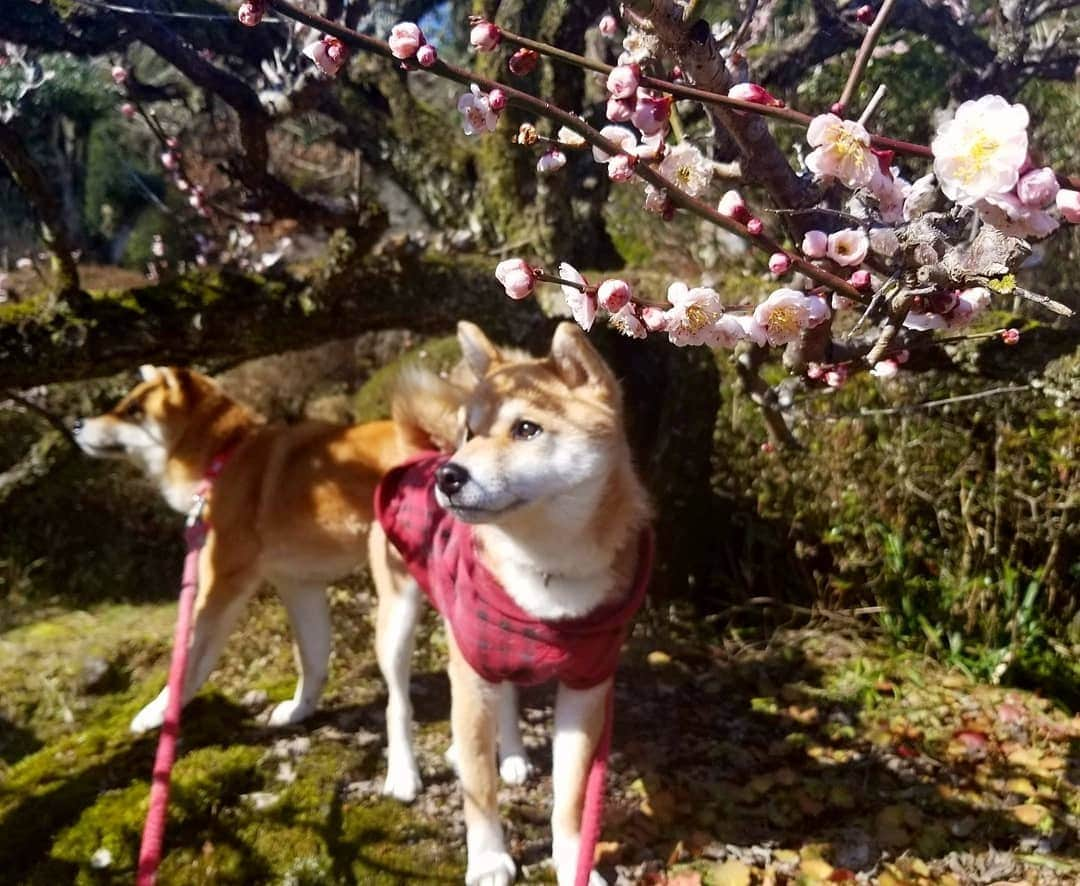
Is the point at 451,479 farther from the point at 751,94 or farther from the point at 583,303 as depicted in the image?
the point at 751,94

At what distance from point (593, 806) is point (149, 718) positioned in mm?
2116

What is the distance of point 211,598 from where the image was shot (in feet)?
12.1

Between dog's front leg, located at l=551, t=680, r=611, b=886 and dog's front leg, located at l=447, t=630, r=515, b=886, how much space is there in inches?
7.4

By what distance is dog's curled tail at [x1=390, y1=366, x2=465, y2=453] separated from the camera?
330 cm

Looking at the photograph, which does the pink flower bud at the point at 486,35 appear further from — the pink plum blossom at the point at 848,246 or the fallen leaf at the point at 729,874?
the fallen leaf at the point at 729,874

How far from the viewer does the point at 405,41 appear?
1355 mm

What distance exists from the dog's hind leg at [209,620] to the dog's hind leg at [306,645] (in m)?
0.25

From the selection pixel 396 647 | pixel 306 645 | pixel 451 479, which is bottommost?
pixel 306 645

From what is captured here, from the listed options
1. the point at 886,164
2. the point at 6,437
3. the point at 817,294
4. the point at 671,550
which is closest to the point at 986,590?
the point at 671,550

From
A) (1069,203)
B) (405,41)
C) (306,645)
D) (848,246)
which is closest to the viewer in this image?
(1069,203)

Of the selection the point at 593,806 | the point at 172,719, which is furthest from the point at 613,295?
the point at 172,719

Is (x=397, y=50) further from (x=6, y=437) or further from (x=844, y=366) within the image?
(x=6, y=437)

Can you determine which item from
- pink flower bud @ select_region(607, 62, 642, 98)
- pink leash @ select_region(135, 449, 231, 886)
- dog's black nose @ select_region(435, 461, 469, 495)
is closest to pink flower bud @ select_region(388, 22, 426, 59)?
pink flower bud @ select_region(607, 62, 642, 98)

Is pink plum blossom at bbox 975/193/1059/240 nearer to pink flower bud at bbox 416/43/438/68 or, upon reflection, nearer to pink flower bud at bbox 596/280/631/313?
pink flower bud at bbox 596/280/631/313
